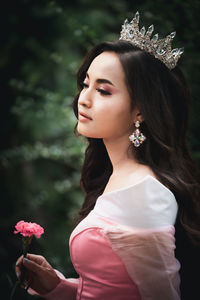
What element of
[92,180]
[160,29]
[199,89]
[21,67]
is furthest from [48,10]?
[92,180]

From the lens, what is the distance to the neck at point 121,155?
5.22 ft

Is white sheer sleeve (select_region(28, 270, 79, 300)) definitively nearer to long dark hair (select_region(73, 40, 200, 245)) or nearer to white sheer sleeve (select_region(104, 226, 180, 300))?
white sheer sleeve (select_region(104, 226, 180, 300))

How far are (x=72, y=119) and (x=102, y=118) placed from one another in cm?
144

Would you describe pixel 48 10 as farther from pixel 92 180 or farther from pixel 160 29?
pixel 92 180

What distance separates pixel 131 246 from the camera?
134cm

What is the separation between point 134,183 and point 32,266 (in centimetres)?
61

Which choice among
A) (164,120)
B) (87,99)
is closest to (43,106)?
(87,99)

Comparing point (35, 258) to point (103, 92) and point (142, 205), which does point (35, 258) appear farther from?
→ point (103, 92)

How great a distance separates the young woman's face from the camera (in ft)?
4.90

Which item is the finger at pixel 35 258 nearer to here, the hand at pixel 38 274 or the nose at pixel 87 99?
the hand at pixel 38 274

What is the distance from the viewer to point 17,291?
168 cm

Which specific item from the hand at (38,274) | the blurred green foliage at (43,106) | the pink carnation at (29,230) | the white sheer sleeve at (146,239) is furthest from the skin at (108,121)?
the blurred green foliage at (43,106)

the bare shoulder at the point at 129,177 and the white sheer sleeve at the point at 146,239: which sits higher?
the bare shoulder at the point at 129,177

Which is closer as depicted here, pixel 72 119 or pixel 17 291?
pixel 17 291
